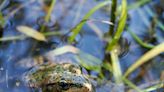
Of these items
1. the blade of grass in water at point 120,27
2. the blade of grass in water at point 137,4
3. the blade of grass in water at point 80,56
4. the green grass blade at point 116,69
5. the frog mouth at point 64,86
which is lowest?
the frog mouth at point 64,86

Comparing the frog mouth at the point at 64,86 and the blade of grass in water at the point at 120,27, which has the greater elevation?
the blade of grass in water at the point at 120,27

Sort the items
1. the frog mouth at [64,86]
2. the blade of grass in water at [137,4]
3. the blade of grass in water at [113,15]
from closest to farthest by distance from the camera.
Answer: the frog mouth at [64,86]
the blade of grass in water at [113,15]
the blade of grass in water at [137,4]

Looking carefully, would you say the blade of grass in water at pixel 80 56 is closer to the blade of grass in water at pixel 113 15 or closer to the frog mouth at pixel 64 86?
the blade of grass in water at pixel 113 15

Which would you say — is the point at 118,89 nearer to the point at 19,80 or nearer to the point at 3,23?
the point at 19,80

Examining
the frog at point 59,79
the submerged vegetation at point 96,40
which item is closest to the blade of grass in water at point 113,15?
the submerged vegetation at point 96,40

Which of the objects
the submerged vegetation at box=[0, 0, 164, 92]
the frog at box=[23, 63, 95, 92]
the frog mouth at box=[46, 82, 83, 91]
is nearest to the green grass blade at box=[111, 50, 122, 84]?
the submerged vegetation at box=[0, 0, 164, 92]

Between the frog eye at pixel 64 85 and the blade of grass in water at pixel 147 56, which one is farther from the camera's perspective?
the blade of grass in water at pixel 147 56

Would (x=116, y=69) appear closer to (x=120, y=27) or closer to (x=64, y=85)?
(x=120, y=27)

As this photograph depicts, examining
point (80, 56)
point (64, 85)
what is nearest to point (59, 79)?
point (64, 85)
